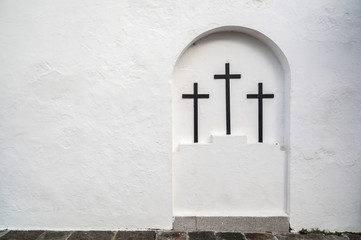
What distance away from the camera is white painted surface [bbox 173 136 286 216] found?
3.00 meters

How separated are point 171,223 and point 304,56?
2.65 meters

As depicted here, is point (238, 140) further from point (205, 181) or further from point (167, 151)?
point (167, 151)

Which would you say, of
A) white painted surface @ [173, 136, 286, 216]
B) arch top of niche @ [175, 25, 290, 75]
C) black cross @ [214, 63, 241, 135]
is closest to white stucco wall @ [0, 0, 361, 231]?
arch top of niche @ [175, 25, 290, 75]

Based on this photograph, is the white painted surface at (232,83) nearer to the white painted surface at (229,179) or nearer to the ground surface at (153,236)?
the white painted surface at (229,179)

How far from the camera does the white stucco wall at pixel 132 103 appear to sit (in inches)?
112

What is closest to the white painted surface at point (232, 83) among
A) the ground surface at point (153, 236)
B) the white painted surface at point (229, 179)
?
the white painted surface at point (229, 179)

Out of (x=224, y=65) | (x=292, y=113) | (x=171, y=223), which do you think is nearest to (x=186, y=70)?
(x=224, y=65)

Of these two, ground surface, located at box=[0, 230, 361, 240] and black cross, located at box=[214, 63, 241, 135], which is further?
black cross, located at box=[214, 63, 241, 135]

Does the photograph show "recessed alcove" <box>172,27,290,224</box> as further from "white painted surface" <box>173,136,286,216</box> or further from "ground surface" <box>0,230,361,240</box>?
"ground surface" <box>0,230,361,240</box>

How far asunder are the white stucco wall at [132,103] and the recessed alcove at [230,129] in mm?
202

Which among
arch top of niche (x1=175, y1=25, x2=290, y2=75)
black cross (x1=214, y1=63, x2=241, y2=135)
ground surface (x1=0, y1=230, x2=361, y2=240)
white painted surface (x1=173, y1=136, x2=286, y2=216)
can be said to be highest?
arch top of niche (x1=175, y1=25, x2=290, y2=75)

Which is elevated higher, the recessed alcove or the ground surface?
the recessed alcove

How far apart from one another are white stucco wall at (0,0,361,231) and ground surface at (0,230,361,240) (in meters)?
0.10

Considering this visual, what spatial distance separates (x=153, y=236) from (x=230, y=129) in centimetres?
164
